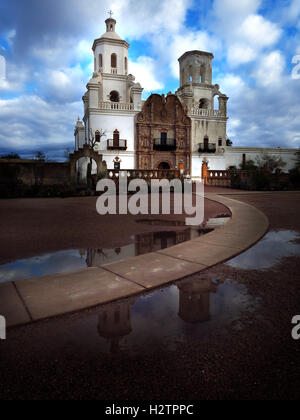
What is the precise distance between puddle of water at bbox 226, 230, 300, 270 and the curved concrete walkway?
180 mm

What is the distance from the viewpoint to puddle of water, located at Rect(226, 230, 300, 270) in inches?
152

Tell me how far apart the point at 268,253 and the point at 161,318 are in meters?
2.76

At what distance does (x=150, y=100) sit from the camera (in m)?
36.0

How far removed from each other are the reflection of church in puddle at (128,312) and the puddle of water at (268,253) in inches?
39.9

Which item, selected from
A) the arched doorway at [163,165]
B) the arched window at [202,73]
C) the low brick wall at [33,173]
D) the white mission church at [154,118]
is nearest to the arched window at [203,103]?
the white mission church at [154,118]

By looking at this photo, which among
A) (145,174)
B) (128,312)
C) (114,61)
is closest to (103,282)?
(128,312)

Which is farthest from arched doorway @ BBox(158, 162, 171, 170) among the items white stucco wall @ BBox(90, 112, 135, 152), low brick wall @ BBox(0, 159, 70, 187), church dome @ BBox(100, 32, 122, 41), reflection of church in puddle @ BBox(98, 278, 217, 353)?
reflection of church in puddle @ BBox(98, 278, 217, 353)

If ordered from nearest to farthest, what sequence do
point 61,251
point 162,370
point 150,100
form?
point 162,370, point 61,251, point 150,100

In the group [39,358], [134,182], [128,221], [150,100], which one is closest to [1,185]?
[134,182]

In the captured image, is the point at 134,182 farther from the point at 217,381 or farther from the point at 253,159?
the point at 253,159

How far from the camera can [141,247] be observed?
17.1ft

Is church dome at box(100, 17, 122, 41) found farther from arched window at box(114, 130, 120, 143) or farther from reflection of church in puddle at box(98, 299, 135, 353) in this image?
reflection of church in puddle at box(98, 299, 135, 353)

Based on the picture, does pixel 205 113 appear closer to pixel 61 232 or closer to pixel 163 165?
pixel 163 165

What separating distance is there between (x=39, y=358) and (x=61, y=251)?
123 inches
